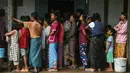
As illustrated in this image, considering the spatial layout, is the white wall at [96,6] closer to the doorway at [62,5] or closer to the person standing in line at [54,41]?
the doorway at [62,5]

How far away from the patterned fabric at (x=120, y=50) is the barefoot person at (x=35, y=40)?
2434mm

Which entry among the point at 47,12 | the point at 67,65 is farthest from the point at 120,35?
the point at 47,12

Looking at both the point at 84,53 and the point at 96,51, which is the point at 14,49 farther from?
the point at 96,51

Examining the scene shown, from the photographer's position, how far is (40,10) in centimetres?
1288

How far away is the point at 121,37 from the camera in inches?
457

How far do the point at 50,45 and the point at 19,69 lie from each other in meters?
1.19

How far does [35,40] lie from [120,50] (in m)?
2.71

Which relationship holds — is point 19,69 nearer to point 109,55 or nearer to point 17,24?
point 17,24

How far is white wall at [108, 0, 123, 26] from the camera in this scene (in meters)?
12.9

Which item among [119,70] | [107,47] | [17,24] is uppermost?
[17,24]

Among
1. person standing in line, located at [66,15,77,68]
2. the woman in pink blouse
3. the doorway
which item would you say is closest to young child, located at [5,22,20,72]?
person standing in line, located at [66,15,77,68]

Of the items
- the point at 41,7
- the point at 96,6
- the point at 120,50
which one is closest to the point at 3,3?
the point at 41,7

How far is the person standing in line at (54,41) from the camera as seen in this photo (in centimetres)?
1108

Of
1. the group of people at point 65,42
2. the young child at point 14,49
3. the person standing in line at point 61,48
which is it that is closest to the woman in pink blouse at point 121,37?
the group of people at point 65,42
